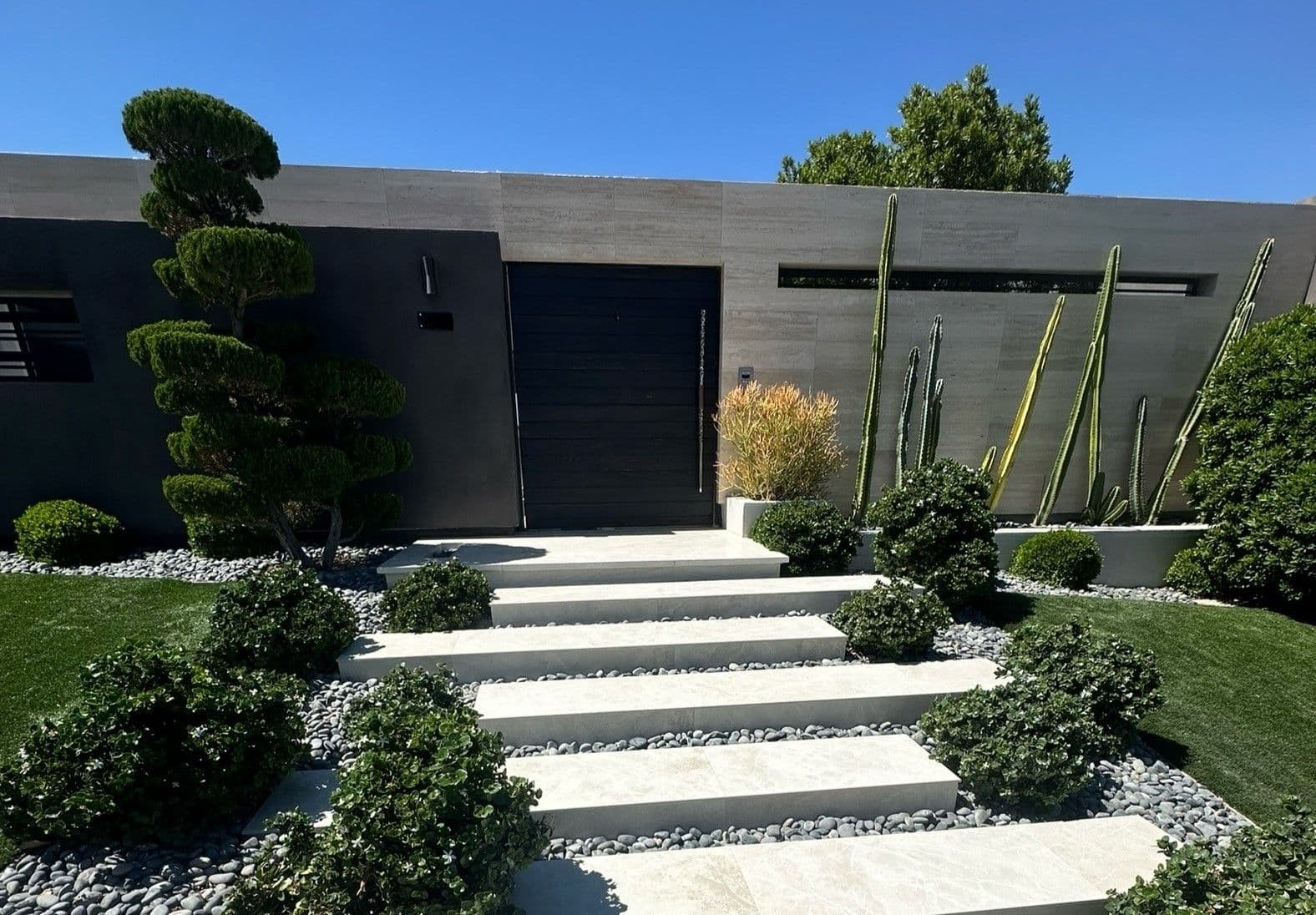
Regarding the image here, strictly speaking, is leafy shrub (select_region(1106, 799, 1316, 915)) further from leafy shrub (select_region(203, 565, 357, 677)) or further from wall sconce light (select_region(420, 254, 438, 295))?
wall sconce light (select_region(420, 254, 438, 295))

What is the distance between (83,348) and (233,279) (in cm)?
287

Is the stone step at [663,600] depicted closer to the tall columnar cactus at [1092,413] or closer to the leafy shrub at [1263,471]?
the tall columnar cactus at [1092,413]

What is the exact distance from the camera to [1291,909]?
154cm

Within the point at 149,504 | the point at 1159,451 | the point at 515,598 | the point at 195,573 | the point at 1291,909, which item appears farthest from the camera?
the point at 1159,451

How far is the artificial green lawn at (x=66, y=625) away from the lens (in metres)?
3.00

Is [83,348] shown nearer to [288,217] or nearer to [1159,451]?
[288,217]

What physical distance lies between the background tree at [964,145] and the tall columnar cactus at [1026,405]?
8.55m

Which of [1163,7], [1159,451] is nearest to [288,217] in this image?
[1163,7]

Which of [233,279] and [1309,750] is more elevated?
[233,279]

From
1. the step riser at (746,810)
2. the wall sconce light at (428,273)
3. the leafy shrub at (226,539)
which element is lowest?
the step riser at (746,810)

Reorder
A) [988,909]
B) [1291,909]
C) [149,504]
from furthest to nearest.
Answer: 1. [149,504]
2. [988,909]
3. [1291,909]

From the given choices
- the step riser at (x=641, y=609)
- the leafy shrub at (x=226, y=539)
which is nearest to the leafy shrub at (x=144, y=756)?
the step riser at (x=641, y=609)

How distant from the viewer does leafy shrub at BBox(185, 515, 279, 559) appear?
503 centimetres

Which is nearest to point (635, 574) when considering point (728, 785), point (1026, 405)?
point (728, 785)
